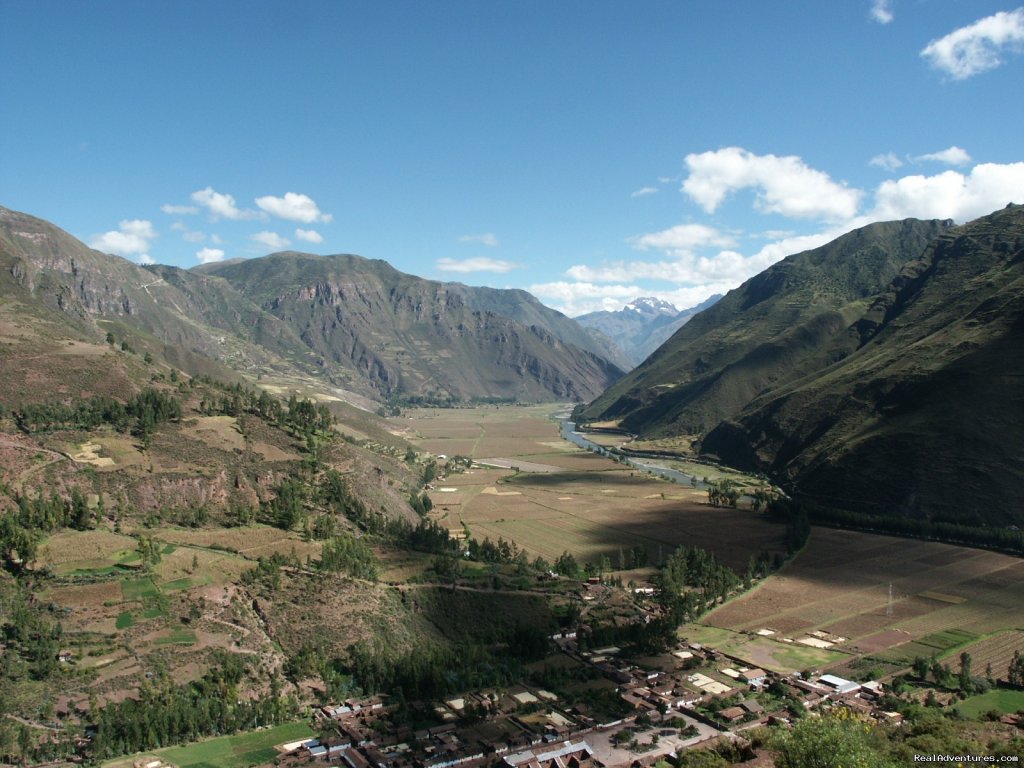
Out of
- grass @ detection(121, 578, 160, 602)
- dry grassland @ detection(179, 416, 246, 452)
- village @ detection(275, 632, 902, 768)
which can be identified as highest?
dry grassland @ detection(179, 416, 246, 452)

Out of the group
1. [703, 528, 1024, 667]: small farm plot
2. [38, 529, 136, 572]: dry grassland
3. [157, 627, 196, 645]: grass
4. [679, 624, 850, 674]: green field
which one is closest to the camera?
[157, 627, 196, 645]: grass

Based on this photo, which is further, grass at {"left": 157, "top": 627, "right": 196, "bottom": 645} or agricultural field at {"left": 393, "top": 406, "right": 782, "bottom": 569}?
agricultural field at {"left": 393, "top": 406, "right": 782, "bottom": 569}

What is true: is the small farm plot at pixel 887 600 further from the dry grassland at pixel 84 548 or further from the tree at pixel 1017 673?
the dry grassland at pixel 84 548

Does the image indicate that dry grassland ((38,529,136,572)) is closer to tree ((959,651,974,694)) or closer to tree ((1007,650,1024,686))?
tree ((959,651,974,694))

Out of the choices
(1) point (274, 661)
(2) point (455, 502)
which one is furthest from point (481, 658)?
(2) point (455, 502)

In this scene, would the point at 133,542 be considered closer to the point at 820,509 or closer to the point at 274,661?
the point at 274,661

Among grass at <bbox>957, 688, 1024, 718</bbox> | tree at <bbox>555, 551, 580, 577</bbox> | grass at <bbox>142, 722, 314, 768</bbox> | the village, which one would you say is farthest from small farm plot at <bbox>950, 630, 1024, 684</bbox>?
grass at <bbox>142, 722, 314, 768</bbox>

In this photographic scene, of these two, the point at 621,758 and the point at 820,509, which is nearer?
the point at 621,758

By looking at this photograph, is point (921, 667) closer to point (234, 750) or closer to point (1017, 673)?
point (1017, 673)
